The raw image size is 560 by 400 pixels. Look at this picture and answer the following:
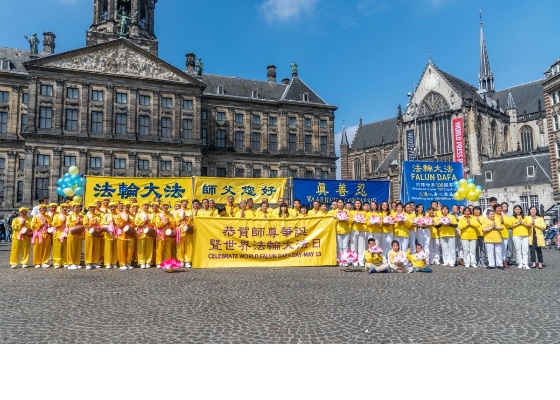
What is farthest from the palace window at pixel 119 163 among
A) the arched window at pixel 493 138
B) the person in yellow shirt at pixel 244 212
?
the arched window at pixel 493 138

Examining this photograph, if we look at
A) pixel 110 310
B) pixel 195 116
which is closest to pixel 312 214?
pixel 110 310

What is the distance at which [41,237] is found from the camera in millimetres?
13383

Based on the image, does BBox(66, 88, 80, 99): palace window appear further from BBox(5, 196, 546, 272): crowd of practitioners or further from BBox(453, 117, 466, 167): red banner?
BBox(453, 117, 466, 167): red banner

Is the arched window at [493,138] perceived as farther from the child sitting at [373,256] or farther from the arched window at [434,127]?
the child sitting at [373,256]

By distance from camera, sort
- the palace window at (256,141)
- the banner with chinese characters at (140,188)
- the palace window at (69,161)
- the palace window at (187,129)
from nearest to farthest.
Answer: the banner with chinese characters at (140,188)
the palace window at (69,161)
the palace window at (187,129)
the palace window at (256,141)

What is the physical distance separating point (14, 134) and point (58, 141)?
6.96 metres

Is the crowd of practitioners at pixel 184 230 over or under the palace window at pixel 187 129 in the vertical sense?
under

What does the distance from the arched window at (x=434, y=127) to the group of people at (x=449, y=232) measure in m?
55.4

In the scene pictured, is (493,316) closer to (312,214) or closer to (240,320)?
(240,320)

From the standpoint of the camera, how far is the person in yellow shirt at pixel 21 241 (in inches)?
518

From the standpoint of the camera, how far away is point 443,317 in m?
6.05

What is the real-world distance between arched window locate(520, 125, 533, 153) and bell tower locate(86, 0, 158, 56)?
6291 cm

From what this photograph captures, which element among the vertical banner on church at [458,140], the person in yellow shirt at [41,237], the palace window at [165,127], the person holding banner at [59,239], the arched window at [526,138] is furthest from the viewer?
the arched window at [526,138]
